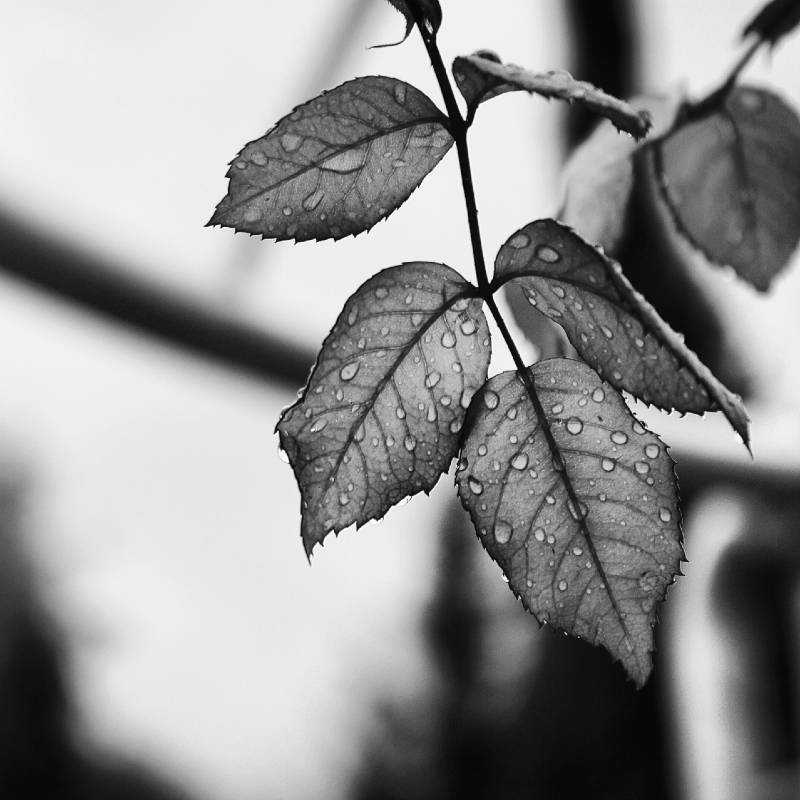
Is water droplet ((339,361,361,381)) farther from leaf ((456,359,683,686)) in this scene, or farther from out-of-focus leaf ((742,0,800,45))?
out-of-focus leaf ((742,0,800,45))

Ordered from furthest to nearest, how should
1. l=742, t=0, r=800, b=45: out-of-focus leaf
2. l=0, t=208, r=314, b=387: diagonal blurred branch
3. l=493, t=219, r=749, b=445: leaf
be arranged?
1. l=0, t=208, r=314, b=387: diagonal blurred branch
2. l=742, t=0, r=800, b=45: out-of-focus leaf
3. l=493, t=219, r=749, b=445: leaf

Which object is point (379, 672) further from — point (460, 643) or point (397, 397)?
point (397, 397)

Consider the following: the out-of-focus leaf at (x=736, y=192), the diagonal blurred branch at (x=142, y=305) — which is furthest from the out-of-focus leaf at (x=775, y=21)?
the diagonal blurred branch at (x=142, y=305)

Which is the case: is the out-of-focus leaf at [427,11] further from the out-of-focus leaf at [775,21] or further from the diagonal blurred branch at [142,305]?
the diagonal blurred branch at [142,305]

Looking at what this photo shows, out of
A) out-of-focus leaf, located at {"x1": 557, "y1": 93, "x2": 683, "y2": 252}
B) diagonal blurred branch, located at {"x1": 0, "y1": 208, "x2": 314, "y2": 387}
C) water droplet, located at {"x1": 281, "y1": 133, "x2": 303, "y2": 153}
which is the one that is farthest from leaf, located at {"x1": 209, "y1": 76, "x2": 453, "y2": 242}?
diagonal blurred branch, located at {"x1": 0, "y1": 208, "x2": 314, "y2": 387}

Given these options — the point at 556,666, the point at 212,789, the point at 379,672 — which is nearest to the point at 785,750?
the point at 556,666

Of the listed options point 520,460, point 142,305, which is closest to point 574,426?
point 520,460
